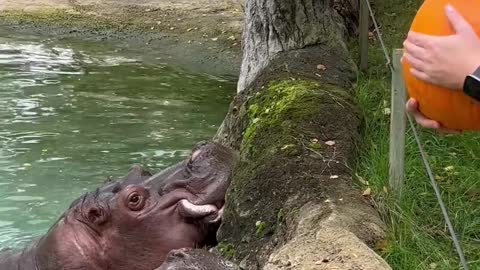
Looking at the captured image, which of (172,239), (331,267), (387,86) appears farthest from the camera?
(387,86)

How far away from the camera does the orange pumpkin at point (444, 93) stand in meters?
2.09

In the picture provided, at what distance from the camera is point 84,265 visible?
3.94 meters

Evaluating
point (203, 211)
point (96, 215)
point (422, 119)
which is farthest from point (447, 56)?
point (96, 215)

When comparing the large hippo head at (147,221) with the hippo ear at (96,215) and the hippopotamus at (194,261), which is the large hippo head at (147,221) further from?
the hippopotamus at (194,261)

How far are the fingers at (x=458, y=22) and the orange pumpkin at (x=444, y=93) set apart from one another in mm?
38

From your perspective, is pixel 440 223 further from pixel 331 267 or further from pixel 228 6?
pixel 228 6

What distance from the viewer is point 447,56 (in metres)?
1.93

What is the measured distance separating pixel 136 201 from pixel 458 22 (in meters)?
2.22

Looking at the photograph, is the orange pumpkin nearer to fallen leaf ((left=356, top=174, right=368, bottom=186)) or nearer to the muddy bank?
fallen leaf ((left=356, top=174, right=368, bottom=186))

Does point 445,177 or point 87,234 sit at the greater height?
point 445,177

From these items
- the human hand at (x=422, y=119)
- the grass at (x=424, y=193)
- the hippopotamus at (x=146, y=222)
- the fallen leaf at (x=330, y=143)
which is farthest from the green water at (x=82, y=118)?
the human hand at (x=422, y=119)

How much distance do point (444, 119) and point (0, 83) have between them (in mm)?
7779

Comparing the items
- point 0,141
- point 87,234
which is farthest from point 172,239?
point 0,141

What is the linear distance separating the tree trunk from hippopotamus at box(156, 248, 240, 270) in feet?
0.98
